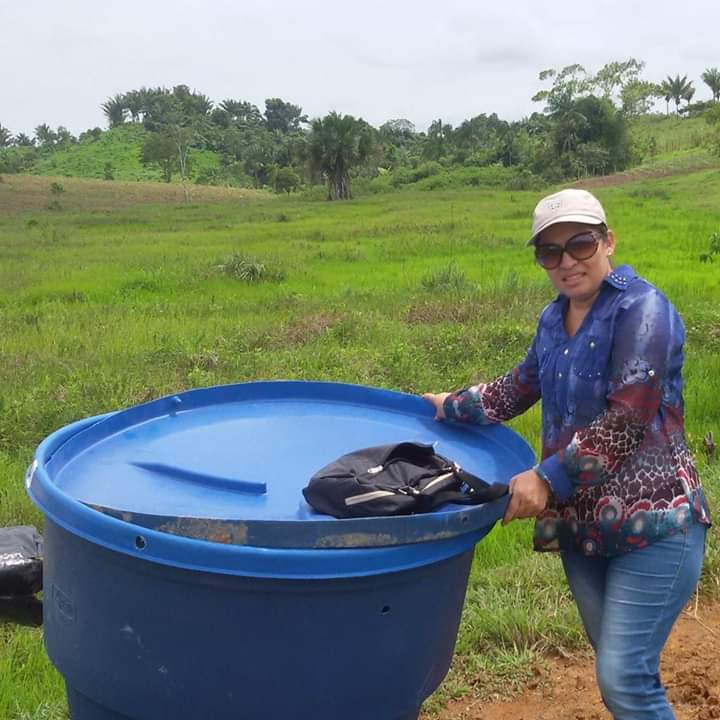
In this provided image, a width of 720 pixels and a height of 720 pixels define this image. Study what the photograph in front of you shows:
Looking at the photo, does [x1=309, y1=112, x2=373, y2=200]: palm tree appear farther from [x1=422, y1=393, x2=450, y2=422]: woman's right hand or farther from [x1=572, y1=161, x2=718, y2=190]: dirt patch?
[x1=422, y1=393, x2=450, y2=422]: woman's right hand

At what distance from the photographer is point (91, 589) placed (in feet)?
4.84

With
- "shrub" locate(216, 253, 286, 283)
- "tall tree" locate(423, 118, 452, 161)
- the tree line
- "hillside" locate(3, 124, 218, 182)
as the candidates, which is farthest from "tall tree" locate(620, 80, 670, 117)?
"shrub" locate(216, 253, 286, 283)

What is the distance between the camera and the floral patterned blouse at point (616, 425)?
1.65 metres

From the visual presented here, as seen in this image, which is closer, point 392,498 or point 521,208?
point 392,498

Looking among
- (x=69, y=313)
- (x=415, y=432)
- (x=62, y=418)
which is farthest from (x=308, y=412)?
(x=69, y=313)

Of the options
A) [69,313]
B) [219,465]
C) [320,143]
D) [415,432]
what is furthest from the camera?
[320,143]

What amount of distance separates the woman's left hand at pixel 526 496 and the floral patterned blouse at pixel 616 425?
1.0 inches

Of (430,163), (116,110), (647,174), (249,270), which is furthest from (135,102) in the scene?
(249,270)

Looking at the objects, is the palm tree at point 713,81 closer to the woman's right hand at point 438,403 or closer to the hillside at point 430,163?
the hillside at point 430,163

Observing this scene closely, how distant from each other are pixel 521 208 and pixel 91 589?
20.1m

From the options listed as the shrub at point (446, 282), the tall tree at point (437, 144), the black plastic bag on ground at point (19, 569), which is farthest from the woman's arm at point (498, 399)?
the tall tree at point (437, 144)

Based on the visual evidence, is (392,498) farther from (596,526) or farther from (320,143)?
(320,143)

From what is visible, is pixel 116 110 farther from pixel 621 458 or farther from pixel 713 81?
pixel 621 458

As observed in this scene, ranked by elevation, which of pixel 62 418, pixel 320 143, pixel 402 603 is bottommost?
pixel 62 418
